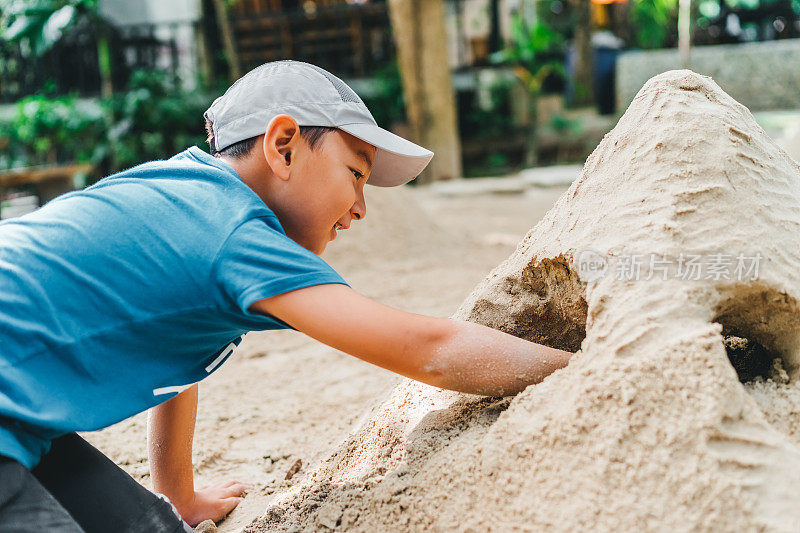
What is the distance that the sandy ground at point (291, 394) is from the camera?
203 cm

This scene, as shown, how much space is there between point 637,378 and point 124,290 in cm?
87

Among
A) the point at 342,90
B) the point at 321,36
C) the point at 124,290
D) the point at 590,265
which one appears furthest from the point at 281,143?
the point at 321,36

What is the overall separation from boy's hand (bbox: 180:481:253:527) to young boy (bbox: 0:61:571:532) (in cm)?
25

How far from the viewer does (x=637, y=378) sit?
1.08 meters

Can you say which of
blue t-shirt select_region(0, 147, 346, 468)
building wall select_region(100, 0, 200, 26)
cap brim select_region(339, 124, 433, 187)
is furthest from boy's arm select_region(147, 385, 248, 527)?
building wall select_region(100, 0, 200, 26)

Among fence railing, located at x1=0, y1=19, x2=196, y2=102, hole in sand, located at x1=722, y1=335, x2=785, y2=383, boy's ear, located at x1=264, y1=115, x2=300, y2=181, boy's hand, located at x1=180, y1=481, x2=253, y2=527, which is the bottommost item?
boy's hand, located at x1=180, y1=481, x2=253, y2=527

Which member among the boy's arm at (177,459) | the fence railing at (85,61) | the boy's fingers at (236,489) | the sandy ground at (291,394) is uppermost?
the fence railing at (85,61)

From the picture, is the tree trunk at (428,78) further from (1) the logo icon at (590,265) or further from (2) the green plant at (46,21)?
(1) the logo icon at (590,265)

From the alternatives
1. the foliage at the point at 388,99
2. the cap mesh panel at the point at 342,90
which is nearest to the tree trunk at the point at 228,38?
the foliage at the point at 388,99

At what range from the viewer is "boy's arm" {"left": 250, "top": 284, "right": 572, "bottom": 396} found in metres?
1.15

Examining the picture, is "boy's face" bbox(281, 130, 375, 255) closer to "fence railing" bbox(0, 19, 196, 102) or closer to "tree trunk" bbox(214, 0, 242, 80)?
"tree trunk" bbox(214, 0, 242, 80)

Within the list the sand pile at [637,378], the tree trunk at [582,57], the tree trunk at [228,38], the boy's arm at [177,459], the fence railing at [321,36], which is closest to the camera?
the sand pile at [637,378]

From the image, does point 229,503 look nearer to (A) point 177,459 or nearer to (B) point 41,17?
(A) point 177,459

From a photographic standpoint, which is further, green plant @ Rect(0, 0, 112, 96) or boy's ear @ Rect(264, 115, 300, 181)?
green plant @ Rect(0, 0, 112, 96)
